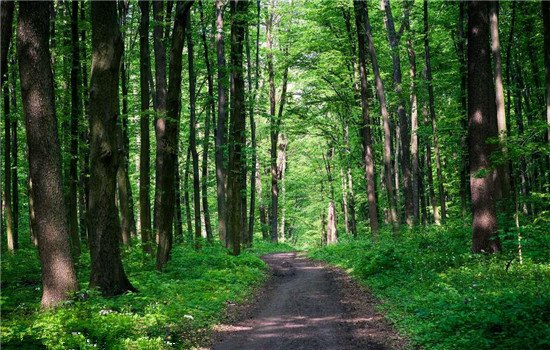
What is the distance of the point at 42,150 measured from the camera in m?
8.25

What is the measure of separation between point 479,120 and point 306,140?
33.4 metres

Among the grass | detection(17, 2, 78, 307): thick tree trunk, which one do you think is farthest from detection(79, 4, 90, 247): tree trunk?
detection(17, 2, 78, 307): thick tree trunk

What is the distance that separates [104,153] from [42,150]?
1.29 metres

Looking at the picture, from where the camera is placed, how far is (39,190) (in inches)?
323

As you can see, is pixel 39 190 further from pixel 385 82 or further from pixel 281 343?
pixel 385 82

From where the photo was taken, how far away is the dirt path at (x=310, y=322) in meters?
7.69

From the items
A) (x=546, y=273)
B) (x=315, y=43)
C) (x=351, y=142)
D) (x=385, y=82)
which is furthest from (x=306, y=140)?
(x=546, y=273)

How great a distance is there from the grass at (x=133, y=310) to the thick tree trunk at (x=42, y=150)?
496mm

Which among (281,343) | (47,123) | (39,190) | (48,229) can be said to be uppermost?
(47,123)

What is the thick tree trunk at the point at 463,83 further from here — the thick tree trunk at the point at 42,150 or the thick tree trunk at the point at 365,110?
the thick tree trunk at the point at 42,150

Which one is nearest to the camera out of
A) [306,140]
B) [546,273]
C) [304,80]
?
[546,273]

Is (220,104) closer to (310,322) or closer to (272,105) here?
A: (272,105)

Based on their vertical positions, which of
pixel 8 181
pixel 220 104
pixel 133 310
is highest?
pixel 220 104

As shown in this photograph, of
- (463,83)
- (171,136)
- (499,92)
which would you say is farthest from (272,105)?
(171,136)
